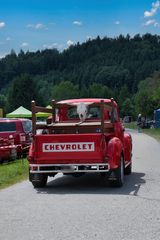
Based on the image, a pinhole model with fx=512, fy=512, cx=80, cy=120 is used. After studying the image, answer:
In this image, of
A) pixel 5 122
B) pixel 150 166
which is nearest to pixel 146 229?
pixel 150 166

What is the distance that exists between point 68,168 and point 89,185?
1122mm

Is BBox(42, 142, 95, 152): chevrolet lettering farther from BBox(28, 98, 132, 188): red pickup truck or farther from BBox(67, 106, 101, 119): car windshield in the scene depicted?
BBox(67, 106, 101, 119): car windshield

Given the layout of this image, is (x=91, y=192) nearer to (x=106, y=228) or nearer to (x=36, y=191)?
(x=36, y=191)

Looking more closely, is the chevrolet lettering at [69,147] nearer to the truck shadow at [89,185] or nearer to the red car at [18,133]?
the truck shadow at [89,185]

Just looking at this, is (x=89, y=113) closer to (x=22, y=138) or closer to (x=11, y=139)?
(x=11, y=139)

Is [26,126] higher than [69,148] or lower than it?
lower

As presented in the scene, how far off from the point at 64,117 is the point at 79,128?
7.10ft

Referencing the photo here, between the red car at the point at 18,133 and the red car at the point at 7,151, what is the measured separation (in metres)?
0.51

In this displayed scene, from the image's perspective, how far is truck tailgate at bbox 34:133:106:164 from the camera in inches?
460

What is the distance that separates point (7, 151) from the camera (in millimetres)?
20750

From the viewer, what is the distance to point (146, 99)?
8344cm

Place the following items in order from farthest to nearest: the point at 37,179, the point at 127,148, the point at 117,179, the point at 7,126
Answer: the point at 7,126 < the point at 127,148 < the point at 37,179 < the point at 117,179

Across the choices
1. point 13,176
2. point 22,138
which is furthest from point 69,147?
point 22,138

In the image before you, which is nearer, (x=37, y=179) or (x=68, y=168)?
(x=68, y=168)
